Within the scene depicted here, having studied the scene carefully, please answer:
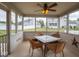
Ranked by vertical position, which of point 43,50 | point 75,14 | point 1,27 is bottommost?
point 43,50

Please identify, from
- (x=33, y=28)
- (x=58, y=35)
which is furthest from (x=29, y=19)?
(x=58, y=35)

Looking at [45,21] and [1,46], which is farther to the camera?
[45,21]

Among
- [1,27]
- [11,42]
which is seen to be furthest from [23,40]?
[1,27]

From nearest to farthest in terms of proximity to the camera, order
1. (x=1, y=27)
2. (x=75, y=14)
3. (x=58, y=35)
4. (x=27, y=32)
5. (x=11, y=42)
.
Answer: (x=1, y=27) → (x=11, y=42) → (x=75, y=14) → (x=58, y=35) → (x=27, y=32)

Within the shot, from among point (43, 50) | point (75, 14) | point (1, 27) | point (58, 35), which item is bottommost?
point (43, 50)

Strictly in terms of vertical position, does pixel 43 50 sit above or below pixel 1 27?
below

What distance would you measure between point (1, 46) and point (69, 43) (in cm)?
267

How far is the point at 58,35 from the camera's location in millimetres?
6781

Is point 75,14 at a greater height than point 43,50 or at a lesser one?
greater

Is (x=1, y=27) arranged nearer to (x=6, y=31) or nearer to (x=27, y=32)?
(x=6, y=31)

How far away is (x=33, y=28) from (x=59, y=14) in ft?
5.22

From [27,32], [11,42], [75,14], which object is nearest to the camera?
[11,42]

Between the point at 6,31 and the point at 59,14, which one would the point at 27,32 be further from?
the point at 6,31

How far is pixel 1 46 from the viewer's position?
486 centimetres
